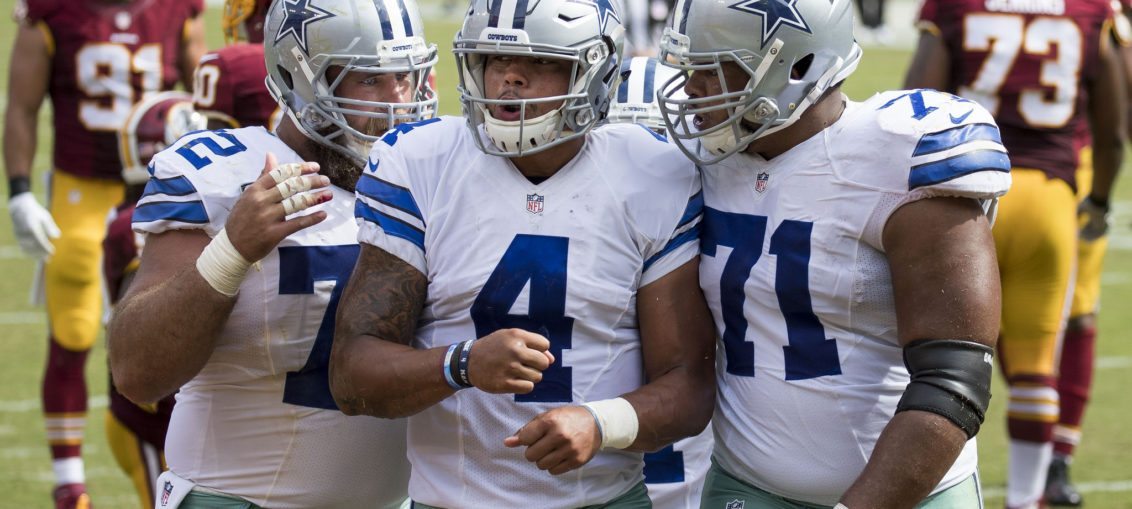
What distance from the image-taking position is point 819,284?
3.00m

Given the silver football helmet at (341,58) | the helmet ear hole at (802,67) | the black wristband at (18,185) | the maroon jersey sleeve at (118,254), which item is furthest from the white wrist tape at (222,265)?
the black wristband at (18,185)

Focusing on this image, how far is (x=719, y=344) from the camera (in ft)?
10.5

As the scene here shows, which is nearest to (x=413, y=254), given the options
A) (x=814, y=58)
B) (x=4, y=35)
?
(x=814, y=58)

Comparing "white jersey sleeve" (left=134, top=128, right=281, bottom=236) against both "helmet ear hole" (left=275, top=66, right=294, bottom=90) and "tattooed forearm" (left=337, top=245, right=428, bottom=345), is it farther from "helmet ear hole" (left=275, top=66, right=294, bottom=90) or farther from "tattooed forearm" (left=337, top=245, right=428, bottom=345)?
"tattooed forearm" (left=337, top=245, right=428, bottom=345)

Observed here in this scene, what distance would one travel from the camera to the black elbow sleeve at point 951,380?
9.23ft

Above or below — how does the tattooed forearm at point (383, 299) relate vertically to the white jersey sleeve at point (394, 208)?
below

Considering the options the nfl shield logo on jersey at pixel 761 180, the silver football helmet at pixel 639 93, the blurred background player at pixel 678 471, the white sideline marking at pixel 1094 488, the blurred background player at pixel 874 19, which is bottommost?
the blurred background player at pixel 874 19

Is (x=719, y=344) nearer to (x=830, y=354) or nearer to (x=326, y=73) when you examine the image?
(x=830, y=354)

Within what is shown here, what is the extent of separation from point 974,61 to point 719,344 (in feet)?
9.75

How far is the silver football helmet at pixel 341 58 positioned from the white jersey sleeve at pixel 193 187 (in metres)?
0.19

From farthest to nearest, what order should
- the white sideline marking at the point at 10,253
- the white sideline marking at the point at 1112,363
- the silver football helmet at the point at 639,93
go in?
the white sideline marking at the point at 10,253 < the white sideline marking at the point at 1112,363 < the silver football helmet at the point at 639,93

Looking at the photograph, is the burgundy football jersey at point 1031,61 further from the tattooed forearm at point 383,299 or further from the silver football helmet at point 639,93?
the tattooed forearm at point 383,299

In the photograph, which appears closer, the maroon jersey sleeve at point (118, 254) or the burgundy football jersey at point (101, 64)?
the maroon jersey sleeve at point (118, 254)

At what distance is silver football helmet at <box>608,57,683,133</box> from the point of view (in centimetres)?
436
